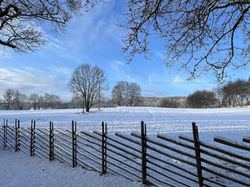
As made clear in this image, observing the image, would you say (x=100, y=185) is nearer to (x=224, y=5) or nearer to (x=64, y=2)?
(x=224, y=5)

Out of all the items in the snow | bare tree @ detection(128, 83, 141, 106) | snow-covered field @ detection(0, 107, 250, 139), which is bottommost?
snow-covered field @ detection(0, 107, 250, 139)

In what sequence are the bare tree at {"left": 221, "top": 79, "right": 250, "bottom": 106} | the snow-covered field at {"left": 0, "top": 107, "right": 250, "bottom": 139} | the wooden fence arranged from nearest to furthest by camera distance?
the wooden fence < the snow-covered field at {"left": 0, "top": 107, "right": 250, "bottom": 139} < the bare tree at {"left": 221, "top": 79, "right": 250, "bottom": 106}

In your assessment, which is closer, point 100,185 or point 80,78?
point 100,185

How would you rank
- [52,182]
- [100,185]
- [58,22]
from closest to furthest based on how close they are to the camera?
1. [100,185]
2. [52,182]
3. [58,22]

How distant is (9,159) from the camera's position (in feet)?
20.6

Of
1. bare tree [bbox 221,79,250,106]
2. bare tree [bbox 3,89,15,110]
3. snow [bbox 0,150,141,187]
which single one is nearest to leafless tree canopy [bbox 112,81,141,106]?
bare tree [bbox 221,79,250,106]

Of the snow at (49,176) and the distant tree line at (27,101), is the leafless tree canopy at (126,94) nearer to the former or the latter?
the distant tree line at (27,101)

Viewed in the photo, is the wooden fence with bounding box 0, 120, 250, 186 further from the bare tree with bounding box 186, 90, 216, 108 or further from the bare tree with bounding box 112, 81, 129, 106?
the bare tree with bounding box 186, 90, 216, 108

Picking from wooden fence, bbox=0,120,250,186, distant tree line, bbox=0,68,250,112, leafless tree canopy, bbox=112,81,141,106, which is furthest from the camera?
leafless tree canopy, bbox=112,81,141,106

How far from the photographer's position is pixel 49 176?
4.42 m

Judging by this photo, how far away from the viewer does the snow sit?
12.9 feet

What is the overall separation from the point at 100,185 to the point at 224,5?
5939mm

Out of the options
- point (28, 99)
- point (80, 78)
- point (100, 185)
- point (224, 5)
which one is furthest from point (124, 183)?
point (28, 99)

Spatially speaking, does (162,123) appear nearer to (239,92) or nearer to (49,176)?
(49,176)
